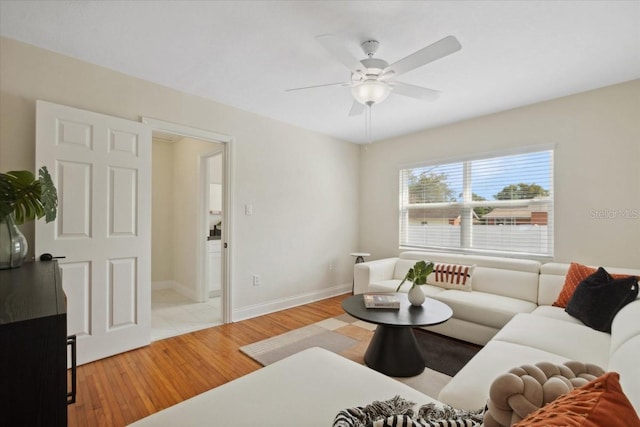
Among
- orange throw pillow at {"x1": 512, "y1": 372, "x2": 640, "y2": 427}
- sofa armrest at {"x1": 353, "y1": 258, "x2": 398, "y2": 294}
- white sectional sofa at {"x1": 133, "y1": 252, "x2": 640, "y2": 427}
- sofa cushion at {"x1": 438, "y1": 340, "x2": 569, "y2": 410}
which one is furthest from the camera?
sofa armrest at {"x1": 353, "y1": 258, "x2": 398, "y2": 294}

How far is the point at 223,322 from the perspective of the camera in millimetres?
3352

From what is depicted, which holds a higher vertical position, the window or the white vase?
the window

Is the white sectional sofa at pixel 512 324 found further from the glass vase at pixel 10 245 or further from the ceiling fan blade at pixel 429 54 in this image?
the glass vase at pixel 10 245

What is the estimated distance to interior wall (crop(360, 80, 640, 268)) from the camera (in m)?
2.70

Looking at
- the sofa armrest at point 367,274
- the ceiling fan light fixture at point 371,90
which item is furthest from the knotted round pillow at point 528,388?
the sofa armrest at point 367,274

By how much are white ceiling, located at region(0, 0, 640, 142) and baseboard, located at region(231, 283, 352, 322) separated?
241 centimetres

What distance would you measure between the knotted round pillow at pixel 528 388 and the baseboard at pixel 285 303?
118 inches

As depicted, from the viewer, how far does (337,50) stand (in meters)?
1.77

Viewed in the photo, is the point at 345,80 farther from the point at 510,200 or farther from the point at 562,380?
the point at 562,380

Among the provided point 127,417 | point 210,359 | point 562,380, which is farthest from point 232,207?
point 562,380

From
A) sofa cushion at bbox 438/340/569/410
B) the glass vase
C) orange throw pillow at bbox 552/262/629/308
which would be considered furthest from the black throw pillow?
the glass vase

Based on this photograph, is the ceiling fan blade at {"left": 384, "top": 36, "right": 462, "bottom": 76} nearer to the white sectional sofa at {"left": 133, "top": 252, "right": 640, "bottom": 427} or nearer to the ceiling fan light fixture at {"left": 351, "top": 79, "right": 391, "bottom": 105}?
the ceiling fan light fixture at {"left": 351, "top": 79, "right": 391, "bottom": 105}

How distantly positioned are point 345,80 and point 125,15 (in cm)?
169

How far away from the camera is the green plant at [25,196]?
1.67m
